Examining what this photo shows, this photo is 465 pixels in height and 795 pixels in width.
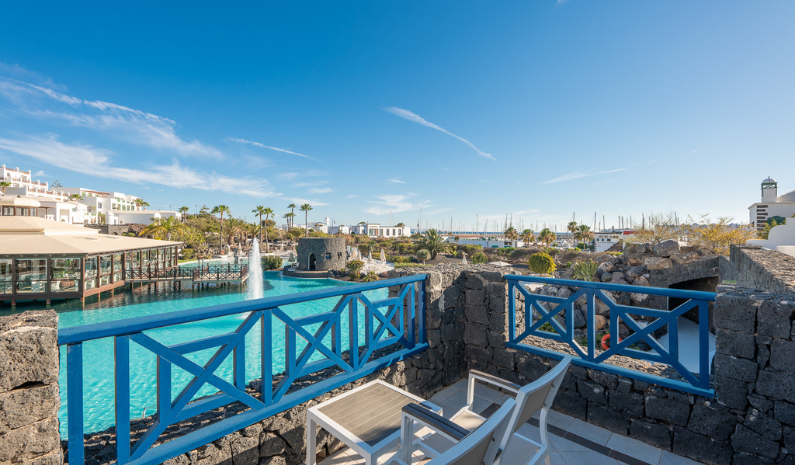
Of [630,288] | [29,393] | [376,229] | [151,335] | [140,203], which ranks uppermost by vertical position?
[140,203]

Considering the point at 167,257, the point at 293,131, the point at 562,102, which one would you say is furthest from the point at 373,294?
the point at 293,131

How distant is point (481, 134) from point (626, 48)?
14.4 m

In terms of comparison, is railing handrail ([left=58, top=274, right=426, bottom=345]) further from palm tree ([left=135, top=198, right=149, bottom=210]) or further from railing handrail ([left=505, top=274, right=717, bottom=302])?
palm tree ([left=135, top=198, right=149, bottom=210])

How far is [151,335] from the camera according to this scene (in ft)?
42.0

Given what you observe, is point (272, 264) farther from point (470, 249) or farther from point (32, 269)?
point (470, 249)

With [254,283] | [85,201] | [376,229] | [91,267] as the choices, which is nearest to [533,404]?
[254,283]

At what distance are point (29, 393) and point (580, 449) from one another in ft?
11.1

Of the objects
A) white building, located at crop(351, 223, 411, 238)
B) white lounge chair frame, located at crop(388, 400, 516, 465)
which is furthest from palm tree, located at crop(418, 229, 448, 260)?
white building, located at crop(351, 223, 411, 238)

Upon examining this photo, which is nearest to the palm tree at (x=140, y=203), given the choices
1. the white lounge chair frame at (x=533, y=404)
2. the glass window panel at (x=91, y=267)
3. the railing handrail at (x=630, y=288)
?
the glass window panel at (x=91, y=267)

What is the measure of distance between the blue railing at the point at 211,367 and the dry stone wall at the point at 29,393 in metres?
0.07

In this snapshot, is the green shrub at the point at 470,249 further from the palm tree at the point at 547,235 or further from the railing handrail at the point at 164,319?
the railing handrail at the point at 164,319

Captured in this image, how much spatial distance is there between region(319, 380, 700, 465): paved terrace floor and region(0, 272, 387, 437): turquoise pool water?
11.5 feet

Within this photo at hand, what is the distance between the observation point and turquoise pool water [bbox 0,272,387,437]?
5730 millimetres

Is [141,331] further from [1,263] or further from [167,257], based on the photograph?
[167,257]
